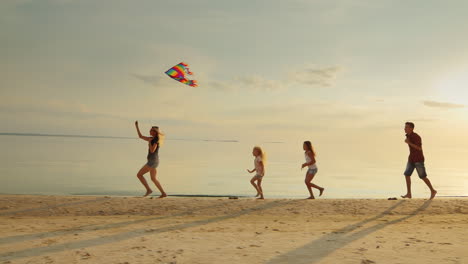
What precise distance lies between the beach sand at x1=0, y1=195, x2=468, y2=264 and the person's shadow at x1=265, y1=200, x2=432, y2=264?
0.02m

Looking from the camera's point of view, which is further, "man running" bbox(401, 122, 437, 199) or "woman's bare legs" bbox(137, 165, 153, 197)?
"man running" bbox(401, 122, 437, 199)

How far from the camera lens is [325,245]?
20.8 feet

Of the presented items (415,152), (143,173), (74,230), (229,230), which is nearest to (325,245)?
(229,230)

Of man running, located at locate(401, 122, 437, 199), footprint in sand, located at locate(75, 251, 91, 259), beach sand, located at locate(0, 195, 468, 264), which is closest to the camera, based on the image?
footprint in sand, located at locate(75, 251, 91, 259)

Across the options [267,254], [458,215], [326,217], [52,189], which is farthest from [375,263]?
[52,189]

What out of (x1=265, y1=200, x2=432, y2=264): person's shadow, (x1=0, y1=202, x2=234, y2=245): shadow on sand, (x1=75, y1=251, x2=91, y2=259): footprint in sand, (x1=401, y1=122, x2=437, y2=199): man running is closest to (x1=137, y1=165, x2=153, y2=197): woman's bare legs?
(x1=0, y1=202, x2=234, y2=245): shadow on sand

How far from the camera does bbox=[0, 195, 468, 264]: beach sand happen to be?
18.5ft

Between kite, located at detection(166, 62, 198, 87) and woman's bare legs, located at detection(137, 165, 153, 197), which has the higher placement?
kite, located at detection(166, 62, 198, 87)

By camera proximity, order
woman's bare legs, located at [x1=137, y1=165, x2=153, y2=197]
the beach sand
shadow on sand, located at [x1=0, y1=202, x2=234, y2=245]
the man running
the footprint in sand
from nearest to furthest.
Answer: the footprint in sand < the beach sand < shadow on sand, located at [x1=0, y1=202, x2=234, y2=245] < woman's bare legs, located at [x1=137, y1=165, x2=153, y2=197] < the man running

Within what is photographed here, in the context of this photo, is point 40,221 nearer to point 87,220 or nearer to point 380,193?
point 87,220

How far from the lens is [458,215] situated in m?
9.48

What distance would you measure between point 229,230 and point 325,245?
2.01 meters

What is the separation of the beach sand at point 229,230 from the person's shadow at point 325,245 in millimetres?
16

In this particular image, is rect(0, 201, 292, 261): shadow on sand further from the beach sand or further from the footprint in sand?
the footprint in sand
